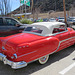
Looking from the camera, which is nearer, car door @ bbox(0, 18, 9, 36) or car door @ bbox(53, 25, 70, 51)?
car door @ bbox(53, 25, 70, 51)

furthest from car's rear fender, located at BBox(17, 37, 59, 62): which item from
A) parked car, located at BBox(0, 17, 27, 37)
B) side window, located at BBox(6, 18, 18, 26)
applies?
side window, located at BBox(6, 18, 18, 26)

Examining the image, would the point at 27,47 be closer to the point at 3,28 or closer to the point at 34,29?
the point at 34,29

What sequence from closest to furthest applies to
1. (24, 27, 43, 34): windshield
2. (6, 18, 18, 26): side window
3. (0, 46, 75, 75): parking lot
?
(0, 46, 75, 75): parking lot, (24, 27, 43, 34): windshield, (6, 18, 18, 26): side window

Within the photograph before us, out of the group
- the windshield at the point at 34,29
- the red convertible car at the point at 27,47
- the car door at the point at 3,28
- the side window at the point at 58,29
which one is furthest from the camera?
the car door at the point at 3,28

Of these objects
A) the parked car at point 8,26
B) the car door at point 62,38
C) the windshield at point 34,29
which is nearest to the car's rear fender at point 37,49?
the car door at point 62,38

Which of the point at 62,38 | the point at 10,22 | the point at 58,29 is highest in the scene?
the point at 10,22

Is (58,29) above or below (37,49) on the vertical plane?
above

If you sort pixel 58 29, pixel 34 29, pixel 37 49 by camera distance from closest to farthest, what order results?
pixel 37 49 → pixel 34 29 → pixel 58 29

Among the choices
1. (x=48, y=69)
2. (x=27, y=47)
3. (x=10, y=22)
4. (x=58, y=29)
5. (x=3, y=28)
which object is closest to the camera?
(x=27, y=47)

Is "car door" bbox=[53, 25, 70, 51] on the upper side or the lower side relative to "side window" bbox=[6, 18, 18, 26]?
lower

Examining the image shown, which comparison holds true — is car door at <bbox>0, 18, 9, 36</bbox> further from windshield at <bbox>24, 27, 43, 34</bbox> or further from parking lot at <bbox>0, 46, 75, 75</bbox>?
parking lot at <bbox>0, 46, 75, 75</bbox>

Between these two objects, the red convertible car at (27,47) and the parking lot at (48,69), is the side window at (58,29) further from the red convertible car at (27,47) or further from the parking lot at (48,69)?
the parking lot at (48,69)

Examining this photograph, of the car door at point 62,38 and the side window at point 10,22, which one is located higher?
the side window at point 10,22

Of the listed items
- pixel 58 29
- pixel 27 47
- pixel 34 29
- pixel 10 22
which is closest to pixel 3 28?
pixel 10 22
